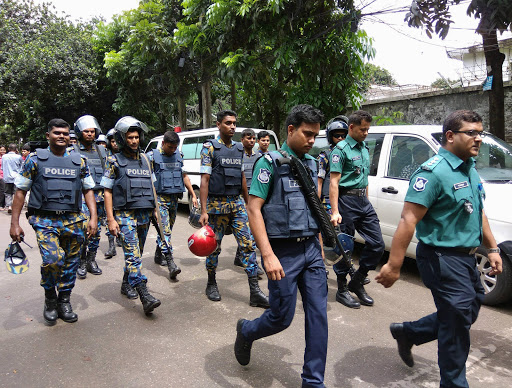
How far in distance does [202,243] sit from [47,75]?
50.6 ft

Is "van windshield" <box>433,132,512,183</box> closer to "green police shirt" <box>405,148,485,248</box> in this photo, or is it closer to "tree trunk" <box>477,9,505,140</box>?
"green police shirt" <box>405,148,485,248</box>

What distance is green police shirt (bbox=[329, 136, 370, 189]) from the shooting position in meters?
3.99

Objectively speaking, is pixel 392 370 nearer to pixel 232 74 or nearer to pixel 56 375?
pixel 56 375

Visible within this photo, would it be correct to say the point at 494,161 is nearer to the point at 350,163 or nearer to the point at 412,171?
the point at 412,171

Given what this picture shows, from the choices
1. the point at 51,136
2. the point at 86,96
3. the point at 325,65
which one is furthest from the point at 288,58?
the point at 86,96

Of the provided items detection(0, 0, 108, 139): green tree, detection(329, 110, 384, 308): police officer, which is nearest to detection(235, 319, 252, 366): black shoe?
detection(329, 110, 384, 308): police officer

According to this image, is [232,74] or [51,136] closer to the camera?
[51,136]

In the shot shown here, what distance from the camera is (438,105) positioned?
10633 millimetres

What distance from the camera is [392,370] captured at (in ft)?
9.45

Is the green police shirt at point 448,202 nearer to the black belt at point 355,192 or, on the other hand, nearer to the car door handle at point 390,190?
the black belt at point 355,192

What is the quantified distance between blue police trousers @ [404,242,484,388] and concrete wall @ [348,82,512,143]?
849cm

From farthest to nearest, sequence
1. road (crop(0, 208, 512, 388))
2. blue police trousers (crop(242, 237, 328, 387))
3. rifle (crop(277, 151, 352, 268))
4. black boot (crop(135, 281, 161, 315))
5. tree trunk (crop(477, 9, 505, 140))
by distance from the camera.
→ tree trunk (crop(477, 9, 505, 140)), black boot (crop(135, 281, 161, 315)), road (crop(0, 208, 512, 388)), rifle (crop(277, 151, 352, 268)), blue police trousers (crop(242, 237, 328, 387))

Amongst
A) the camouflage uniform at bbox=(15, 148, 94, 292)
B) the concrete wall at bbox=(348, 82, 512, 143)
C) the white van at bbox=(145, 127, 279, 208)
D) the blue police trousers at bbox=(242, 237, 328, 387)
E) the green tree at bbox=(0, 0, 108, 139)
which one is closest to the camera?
the blue police trousers at bbox=(242, 237, 328, 387)

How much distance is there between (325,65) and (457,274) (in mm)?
7412
